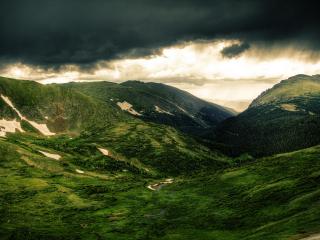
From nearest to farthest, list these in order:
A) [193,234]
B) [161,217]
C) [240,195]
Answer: [193,234], [161,217], [240,195]

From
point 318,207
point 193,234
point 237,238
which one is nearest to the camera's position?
point 318,207

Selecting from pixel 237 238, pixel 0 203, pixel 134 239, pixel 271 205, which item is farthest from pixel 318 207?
pixel 0 203

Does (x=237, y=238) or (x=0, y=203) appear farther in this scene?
(x=0, y=203)

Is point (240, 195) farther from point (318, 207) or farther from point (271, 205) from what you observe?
point (318, 207)

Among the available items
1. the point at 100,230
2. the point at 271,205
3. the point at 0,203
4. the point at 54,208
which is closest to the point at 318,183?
the point at 271,205

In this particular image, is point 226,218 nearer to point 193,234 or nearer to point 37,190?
point 193,234

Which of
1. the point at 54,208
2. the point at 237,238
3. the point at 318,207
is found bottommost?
the point at 54,208

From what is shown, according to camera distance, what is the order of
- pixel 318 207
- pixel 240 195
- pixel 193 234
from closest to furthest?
pixel 318 207 < pixel 193 234 < pixel 240 195

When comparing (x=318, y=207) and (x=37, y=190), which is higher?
(x=318, y=207)

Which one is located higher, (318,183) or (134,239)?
(318,183)
